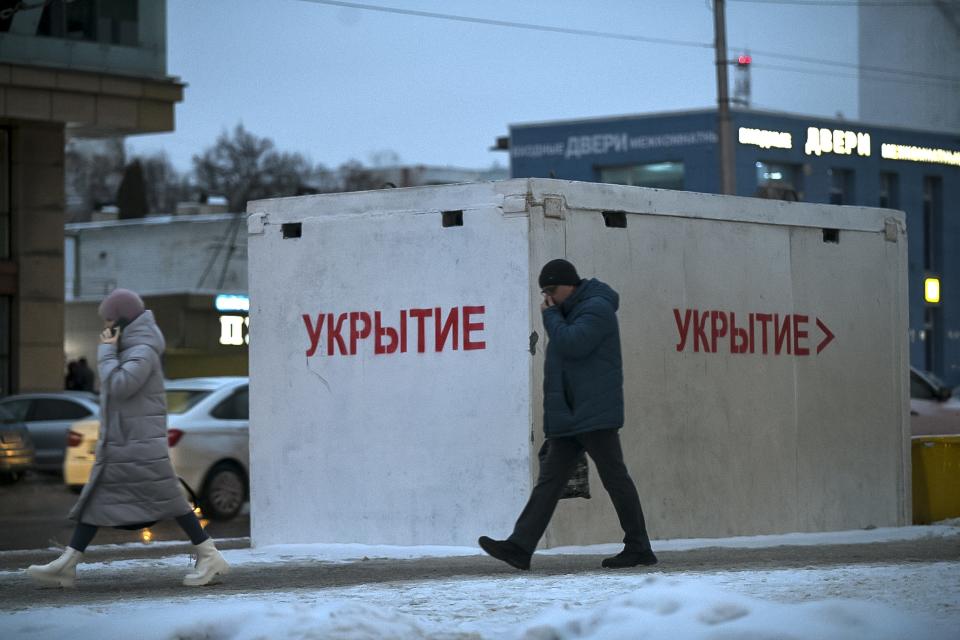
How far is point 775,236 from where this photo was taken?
42.8 ft

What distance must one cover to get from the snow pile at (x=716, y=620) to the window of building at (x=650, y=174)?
36914 millimetres

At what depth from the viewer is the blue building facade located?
42875 millimetres

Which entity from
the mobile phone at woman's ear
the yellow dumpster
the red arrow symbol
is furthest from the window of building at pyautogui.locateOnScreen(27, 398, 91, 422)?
the mobile phone at woman's ear

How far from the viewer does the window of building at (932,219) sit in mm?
47781

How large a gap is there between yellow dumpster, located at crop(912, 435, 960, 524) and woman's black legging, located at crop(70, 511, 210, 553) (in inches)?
284

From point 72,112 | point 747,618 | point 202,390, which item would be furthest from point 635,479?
point 72,112

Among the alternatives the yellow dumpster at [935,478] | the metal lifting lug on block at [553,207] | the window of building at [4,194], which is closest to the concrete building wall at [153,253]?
the window of building at [4,194]

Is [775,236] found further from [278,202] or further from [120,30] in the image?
[120,30]

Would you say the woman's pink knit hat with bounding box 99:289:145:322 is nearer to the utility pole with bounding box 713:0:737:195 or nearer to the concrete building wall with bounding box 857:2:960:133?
the utility pole with bounding box 713:0:737:195

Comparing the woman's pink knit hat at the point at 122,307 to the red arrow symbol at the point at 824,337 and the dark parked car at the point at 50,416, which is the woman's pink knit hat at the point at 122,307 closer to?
the red arrow symbol at the point at 824,337

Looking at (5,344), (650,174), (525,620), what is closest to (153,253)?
(650,174)

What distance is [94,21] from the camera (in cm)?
3509

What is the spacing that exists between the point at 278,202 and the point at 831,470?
490 centimetres

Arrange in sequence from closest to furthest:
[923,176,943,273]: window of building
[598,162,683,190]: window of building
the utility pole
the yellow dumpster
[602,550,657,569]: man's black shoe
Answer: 1. [602,550,657,569]: man's black shoe
2. the yellow dumpster
3. the utility pole
4. [598,162,683,190]: window of building
5. [923,176,943,273]: window of building
